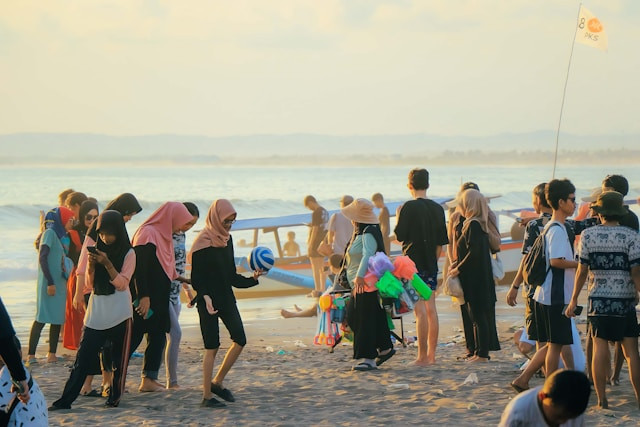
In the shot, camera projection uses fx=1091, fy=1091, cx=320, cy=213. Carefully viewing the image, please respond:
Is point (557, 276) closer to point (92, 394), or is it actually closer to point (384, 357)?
point (384, 357)

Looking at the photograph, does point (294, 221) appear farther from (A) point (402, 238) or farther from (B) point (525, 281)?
(B) point (525, 281)

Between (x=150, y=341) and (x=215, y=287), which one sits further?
(x=150, y=341)

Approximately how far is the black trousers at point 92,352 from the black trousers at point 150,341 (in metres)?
0.56

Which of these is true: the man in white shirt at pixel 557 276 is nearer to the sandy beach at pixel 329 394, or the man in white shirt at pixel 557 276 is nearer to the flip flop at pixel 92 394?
the sandy beach at pixel 329 394

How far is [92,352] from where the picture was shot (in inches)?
316

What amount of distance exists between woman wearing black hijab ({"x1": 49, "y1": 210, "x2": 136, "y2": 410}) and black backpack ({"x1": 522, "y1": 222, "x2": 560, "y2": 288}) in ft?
9.51

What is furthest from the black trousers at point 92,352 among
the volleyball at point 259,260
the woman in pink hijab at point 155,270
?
the volleyball at point 259,260

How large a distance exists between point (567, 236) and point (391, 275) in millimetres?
2264

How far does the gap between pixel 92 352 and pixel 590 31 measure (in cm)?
1679

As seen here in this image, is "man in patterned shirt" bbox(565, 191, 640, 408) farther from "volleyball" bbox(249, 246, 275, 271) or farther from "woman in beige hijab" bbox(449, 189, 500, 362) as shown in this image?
"woman in beige hijab" bbox(449, 189, 500, 362)

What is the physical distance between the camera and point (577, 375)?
3957mm

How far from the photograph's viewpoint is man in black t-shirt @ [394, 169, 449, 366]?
33.2 ft

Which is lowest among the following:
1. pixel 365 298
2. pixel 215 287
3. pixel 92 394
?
pixel 92 394

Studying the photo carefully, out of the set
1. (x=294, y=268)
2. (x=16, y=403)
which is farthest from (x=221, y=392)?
(x=294, y=268)
